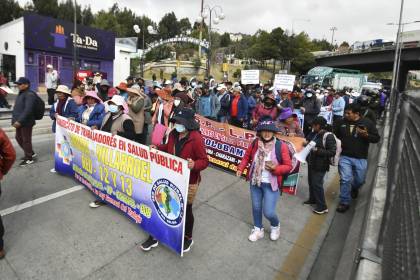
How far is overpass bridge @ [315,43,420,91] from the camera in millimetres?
44000

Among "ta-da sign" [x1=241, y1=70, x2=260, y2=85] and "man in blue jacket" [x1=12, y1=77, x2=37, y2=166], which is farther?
"ta-da sign" [x1=241, y1=70, x2=260, y2=85]

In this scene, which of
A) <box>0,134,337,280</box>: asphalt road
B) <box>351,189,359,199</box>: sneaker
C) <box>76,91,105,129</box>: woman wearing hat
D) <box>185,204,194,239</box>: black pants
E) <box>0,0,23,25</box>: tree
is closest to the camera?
<box>0,134,337,280</box>: asphalt road

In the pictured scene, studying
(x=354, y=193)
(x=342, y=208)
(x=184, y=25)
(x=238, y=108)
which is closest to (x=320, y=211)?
(x=342, y=208)

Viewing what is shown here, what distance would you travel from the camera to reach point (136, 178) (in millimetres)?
4293

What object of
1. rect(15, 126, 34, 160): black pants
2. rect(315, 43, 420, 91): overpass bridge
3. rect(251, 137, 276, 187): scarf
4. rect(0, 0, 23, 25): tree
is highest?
rect(0, 0, 23, 25): tree

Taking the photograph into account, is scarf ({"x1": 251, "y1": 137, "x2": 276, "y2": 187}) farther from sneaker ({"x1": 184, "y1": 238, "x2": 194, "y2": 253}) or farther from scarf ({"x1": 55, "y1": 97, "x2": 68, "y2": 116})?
scarf ({"x1": 55, "y1": 97, "x2": 68, "y2": 116})

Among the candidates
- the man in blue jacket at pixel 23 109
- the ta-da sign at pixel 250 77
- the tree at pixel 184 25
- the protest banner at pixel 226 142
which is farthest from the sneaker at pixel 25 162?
the tree at pixel 184 25

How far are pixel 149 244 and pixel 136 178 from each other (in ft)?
2.79

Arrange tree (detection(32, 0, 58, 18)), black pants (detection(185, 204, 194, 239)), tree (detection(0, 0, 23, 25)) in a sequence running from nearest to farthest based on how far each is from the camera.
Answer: black pants (detection(185, 204, 194, 239)) < tree (detection(0, 0, 23, 25)) < tree (detection(32, 0, 58, 18))

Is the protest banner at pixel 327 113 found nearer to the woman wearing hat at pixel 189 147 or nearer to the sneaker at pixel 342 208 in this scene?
the sneaker at pixel 342 208

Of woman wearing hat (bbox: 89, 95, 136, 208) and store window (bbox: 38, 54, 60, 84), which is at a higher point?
store window (bbox: 38, 54, 60, 84)

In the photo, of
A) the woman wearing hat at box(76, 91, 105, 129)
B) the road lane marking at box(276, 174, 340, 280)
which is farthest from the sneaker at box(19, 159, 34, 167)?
the road lane marking at box(276, 174, 340, 280)

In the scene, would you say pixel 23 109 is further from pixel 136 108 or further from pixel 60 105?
pixel 136 108

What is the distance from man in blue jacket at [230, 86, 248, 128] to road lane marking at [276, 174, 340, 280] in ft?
15.9
